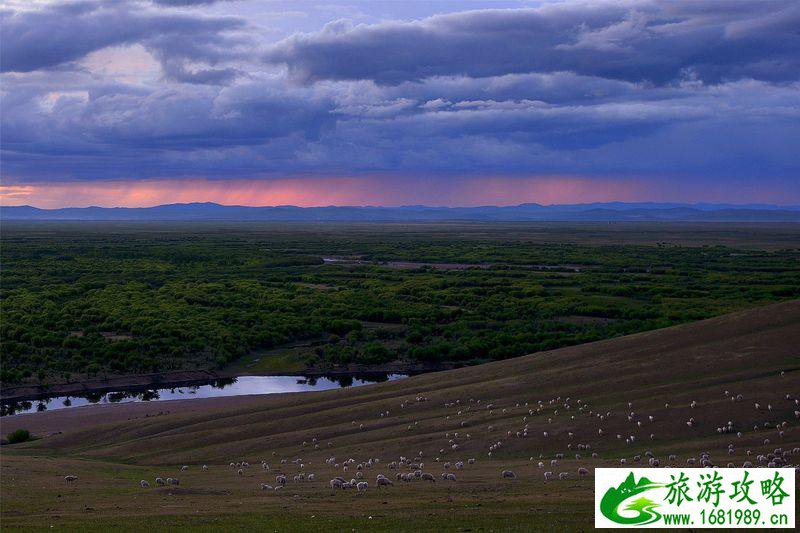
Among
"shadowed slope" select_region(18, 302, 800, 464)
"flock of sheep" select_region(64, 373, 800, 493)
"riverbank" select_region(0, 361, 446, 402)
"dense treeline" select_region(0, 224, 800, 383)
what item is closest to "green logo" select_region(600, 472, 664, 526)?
"flock of sheep" select_region(64, 373, 800, 493)

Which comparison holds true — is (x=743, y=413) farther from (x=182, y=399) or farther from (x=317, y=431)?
(x=182, y=399)

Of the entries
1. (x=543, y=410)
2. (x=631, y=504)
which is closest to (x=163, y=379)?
(x=543, y=410)

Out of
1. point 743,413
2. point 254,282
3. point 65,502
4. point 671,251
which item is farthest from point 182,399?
point 671,251

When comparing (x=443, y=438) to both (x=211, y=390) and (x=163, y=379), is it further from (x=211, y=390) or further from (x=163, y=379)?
(x=163, y=379)

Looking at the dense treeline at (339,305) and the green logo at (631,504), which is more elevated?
the green logo at (631,504)

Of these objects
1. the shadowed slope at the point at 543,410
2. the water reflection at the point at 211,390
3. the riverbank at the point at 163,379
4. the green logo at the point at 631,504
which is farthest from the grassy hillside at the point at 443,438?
the riverbank at the point at 163,379

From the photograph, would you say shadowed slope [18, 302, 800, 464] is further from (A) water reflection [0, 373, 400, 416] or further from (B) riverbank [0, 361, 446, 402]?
(B) riverbank [0, 361, 446, 402]

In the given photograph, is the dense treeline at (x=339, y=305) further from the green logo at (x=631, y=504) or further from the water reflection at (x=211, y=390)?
the green logo at (x=631, y=504)
